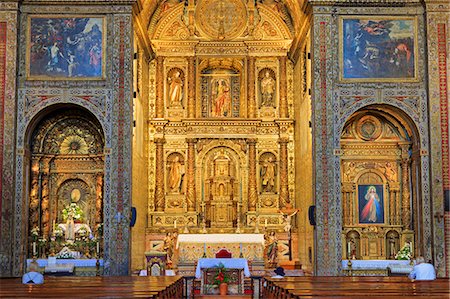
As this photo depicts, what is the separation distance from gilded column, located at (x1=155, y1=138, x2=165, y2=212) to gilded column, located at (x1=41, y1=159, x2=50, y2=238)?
5517mm

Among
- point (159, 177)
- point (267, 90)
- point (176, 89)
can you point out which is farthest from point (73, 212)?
point (267, 90)

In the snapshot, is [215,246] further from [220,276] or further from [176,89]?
[176,89]

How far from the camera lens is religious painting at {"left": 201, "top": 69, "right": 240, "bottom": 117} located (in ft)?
109

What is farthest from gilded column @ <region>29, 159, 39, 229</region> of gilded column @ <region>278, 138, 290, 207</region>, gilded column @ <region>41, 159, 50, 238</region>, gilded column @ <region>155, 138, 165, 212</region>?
gilded column @ <region>278, 138, 290, 207</region>

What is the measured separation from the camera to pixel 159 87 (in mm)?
32781

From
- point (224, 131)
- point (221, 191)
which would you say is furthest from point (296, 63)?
point (221, 191)

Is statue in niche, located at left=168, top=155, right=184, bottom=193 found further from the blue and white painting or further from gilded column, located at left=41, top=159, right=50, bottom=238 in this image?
the blue and white painting

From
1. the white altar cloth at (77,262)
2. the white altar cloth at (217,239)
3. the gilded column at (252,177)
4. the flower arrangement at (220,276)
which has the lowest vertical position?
the flower arrangement at (220,276)

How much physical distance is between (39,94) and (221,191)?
964cm

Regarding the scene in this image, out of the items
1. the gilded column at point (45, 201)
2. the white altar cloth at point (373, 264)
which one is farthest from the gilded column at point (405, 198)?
the gilded column at point (45, 201)

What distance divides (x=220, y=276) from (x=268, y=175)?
10.2 m

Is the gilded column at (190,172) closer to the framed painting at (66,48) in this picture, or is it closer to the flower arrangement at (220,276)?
the framed painting at (66,48)

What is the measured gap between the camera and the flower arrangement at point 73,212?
2738 centimetres

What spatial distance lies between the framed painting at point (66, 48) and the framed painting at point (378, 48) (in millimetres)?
8434
